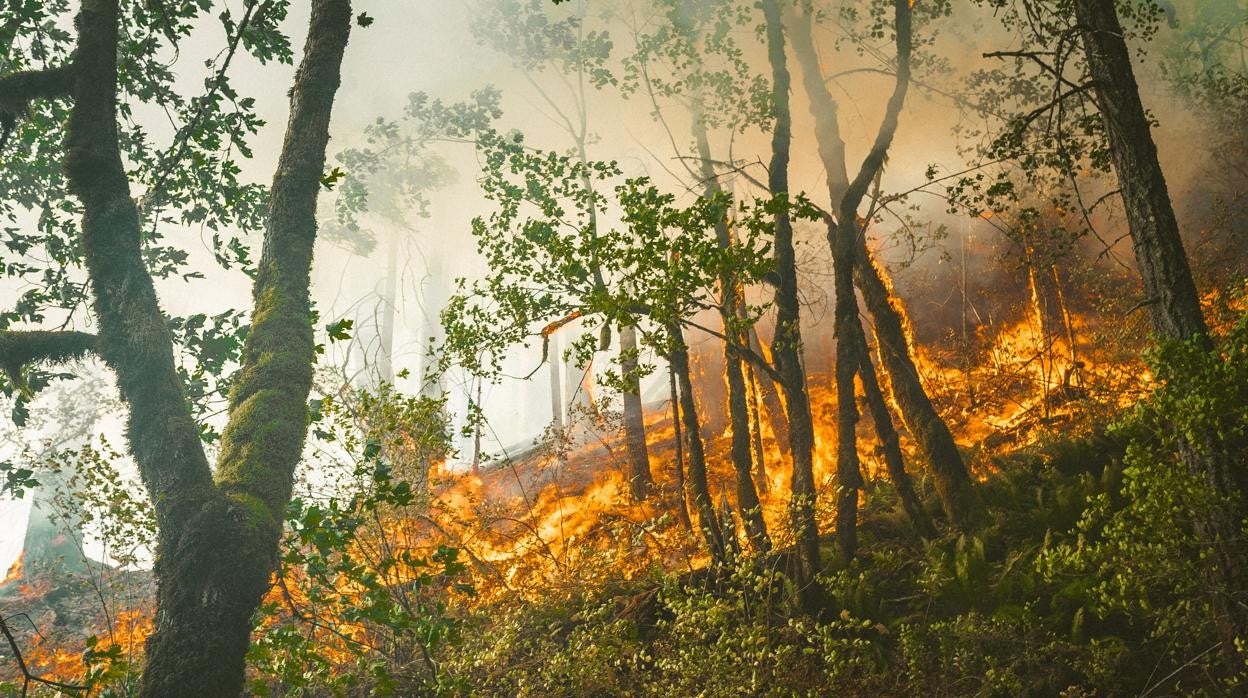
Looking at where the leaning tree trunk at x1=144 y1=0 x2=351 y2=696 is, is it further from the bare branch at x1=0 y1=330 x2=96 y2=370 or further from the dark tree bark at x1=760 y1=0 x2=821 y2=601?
the dark tree bark at x1=760 y1=0 x2=821 y2=601

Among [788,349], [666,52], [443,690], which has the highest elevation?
[666,52]

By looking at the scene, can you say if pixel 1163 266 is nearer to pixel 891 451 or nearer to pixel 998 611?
pixel 998 611

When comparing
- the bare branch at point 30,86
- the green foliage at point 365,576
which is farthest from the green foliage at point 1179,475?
the bare branch at point 30,86

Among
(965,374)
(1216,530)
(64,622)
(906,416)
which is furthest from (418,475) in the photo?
(965,374)

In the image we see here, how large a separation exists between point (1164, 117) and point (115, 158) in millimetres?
28850

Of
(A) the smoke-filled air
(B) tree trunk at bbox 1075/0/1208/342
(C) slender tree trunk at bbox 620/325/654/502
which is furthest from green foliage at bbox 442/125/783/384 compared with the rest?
(C) slender tree trunk at bbox 620/325/654/502

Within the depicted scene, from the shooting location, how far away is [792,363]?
29.8ft

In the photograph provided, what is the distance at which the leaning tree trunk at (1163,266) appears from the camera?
421 centimetres

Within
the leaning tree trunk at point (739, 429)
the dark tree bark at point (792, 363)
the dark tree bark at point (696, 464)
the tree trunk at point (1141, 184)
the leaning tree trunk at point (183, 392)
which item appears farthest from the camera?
the dark tree bark at point (696, 464)

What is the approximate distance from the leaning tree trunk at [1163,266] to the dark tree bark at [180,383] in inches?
225

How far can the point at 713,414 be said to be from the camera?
24.3 m

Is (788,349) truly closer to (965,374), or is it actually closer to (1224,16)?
(965,374)

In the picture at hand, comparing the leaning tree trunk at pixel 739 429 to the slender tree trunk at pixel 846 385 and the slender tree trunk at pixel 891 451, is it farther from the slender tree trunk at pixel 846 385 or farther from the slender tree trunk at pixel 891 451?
the slender tree trunk at pixel 891 451

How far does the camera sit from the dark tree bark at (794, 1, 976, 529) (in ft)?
30.7
